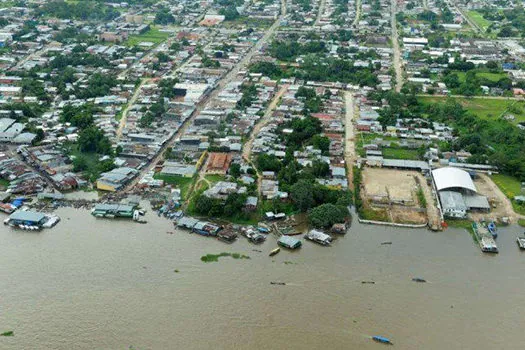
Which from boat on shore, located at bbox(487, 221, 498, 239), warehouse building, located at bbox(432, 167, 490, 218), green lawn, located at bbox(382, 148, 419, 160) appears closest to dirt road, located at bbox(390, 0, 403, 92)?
green lawn, located at bbox(382, 148, 419, 160)

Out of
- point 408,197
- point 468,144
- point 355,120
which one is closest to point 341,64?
point 355,120

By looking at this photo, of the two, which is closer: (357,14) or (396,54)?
(396,54)

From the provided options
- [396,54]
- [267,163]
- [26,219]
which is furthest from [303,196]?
[396,54]

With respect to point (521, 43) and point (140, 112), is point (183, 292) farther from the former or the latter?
point (521, 43)

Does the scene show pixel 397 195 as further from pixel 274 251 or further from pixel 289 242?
pixel 274 251

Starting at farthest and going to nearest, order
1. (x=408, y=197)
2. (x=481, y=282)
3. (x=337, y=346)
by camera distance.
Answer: (x=408, y=197)
(x=481, y=282)
(x=337, y=346)

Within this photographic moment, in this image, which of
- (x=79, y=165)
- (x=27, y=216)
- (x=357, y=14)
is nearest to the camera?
(x=27, y=216)
